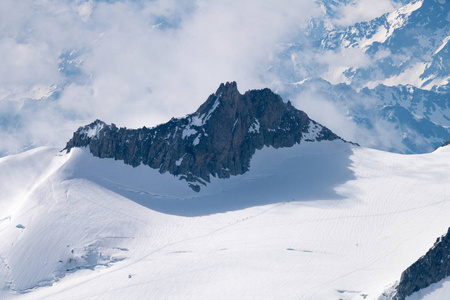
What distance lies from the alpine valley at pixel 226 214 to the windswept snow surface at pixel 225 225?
1.37ft

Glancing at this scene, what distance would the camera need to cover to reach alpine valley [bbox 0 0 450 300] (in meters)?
115

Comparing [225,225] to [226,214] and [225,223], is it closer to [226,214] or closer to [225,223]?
[225,223]

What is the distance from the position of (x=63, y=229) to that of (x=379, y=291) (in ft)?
250

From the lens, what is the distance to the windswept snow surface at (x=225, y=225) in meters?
116

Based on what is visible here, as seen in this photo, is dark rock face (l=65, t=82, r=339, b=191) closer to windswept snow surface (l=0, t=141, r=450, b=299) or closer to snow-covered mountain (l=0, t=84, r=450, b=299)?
snow-covered mountain (l=0, t=84, r=450, b=299)

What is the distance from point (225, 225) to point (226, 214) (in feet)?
26.9

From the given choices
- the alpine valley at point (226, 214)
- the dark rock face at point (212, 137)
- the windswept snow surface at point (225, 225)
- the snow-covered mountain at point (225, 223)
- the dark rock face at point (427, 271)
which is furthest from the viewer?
the dark rock face at point (212, 137)

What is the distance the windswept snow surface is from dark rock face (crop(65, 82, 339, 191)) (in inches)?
162

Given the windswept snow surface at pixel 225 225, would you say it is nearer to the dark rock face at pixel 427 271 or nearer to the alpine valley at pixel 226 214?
the alpine valley at pixel 226 214

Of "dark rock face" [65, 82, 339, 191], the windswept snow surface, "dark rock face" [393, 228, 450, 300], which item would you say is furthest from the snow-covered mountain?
"dark rock face" [393, 228, 450, 300]

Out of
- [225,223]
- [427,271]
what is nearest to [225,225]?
[225,223]

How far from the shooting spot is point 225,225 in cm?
14538

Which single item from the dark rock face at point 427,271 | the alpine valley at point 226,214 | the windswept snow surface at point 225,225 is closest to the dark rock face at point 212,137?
the alpine valley at point 226,214

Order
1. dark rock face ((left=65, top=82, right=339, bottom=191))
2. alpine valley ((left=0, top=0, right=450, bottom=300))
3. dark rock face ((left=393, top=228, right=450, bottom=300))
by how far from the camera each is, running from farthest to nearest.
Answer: dark rock face ((left=65, top=82, right=339, bottom=191))
alpine valley ((left=0, top=0, right=450, bottom=300))
dark rock face ((left=393, top=228, right=450, bottom=300))
